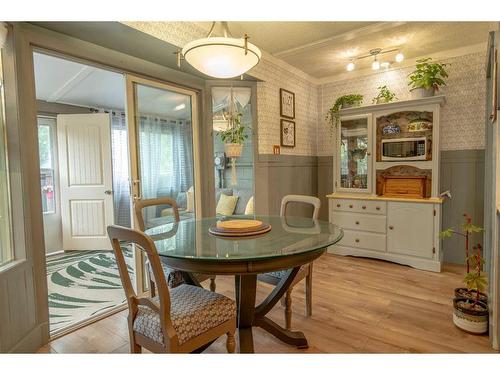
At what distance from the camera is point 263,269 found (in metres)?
1.38

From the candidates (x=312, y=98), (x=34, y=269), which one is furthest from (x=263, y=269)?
(x=312, y=98)

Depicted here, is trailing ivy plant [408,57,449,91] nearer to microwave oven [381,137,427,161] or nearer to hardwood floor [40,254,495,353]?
microwave oven [381,137,427,161]

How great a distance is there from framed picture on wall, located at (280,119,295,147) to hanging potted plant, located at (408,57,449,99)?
4.53 feet

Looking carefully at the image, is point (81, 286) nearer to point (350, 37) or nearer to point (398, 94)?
point (350, 37)

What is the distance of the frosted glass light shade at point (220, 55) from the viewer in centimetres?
149

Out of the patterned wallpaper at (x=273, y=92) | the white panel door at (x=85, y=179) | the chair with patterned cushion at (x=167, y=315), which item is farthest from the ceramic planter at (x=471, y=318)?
the white panel door at (x=85, y=179)

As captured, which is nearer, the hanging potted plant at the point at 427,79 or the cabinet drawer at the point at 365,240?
the hanging potted plant at the point at 427,79

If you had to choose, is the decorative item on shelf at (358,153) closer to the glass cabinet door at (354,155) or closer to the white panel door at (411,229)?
the glass cabinet door at (354,155)

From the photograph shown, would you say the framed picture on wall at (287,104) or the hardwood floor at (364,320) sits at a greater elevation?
the framed picture on wall at (287,104)

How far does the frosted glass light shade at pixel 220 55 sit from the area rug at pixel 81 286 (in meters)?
2.06

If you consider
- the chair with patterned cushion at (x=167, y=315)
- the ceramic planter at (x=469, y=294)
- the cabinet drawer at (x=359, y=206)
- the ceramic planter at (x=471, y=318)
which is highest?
the cabinet drawer at (x=359, y=206)

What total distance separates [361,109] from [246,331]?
2847mm

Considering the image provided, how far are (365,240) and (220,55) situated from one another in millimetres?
2851

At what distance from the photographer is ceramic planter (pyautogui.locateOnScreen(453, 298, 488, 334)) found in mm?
1983
